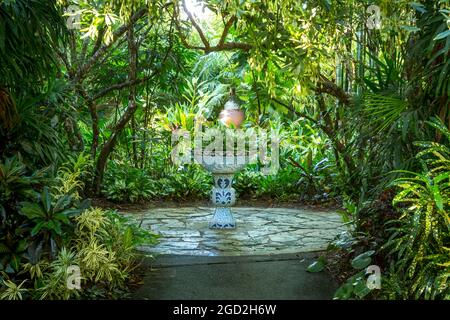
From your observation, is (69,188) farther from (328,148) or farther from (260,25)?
(328,148)

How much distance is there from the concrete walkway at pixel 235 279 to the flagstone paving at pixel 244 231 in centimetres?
24

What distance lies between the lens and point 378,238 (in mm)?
3146

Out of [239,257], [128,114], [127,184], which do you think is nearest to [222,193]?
[239,257]

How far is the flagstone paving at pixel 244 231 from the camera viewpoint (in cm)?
408

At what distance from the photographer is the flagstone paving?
4.08 metres

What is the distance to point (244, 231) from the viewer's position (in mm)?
4836

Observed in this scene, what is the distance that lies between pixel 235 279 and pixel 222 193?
1716 millimetres

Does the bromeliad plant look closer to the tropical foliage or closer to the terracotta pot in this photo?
the tropical foliage

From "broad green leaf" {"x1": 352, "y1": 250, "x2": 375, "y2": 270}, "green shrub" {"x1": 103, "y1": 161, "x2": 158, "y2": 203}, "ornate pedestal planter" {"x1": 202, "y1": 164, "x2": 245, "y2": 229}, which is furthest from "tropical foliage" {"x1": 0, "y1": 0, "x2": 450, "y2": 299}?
"green shrub" {"x1": 103, "y1": 161, "x2": 158, "y2": 203}

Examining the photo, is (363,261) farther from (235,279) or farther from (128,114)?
(128,114)

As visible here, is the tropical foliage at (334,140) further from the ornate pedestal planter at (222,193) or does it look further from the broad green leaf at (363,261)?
the ornate pedestal planter at (222,193)

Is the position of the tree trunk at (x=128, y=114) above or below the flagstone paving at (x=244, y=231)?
above

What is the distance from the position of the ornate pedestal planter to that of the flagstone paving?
12 centimetres

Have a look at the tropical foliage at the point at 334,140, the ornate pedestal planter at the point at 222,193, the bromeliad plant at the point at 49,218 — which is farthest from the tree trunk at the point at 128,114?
the bromeliad plant at the point at 49,218
